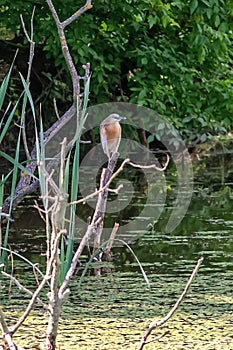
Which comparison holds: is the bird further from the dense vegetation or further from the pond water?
the dense vegetation

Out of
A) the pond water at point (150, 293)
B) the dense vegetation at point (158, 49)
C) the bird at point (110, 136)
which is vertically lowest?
the pond water at point (150, 293)

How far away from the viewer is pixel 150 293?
410 centimetres

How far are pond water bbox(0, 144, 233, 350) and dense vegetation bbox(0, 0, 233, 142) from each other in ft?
6.83

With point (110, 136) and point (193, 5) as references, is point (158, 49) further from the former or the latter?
point (110, 136)

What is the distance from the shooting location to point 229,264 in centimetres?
471

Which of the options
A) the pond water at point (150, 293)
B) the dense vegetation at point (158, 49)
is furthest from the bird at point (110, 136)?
the dense vegetation at point (158, 49)

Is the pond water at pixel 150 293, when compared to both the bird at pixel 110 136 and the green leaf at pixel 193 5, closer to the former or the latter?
the bird at pixel 110 136

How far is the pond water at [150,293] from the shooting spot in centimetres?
341

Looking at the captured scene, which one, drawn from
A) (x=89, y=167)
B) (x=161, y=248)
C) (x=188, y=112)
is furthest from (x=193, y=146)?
(x=161, y=248)

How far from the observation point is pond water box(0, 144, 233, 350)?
3412 millimetres

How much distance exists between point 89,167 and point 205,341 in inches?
262

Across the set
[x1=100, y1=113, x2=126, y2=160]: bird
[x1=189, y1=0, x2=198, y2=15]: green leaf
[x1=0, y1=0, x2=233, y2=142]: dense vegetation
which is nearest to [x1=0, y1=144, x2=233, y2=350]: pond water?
[x1=100, y1=113, x2=126, y2=160]: bird

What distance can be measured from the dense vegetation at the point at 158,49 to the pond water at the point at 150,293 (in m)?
2.08

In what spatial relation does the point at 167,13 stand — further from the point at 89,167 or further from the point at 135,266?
the point at 135,266
